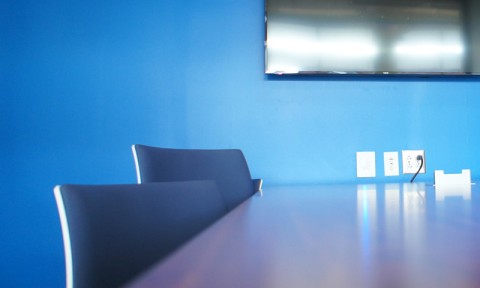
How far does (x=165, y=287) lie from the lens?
283 millimetres

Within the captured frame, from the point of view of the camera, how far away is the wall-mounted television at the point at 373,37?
1.63m

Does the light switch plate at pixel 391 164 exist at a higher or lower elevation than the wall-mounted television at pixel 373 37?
lower

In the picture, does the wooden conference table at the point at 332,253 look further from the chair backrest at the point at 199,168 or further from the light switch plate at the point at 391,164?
the light switch plate at the point at 391,164

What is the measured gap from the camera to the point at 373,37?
1.68m

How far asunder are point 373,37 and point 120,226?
164cm

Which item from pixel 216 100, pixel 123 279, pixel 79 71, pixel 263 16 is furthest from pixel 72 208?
pixel 263 16

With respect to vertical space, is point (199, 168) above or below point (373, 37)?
below

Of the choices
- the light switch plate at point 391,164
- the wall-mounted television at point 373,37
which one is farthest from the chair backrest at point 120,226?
the light switch plate at point 391,164

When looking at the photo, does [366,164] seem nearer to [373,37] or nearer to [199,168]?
[373,37]

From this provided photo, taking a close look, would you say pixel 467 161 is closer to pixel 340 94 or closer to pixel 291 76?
pixel 340 94

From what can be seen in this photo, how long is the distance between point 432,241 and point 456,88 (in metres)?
1.67

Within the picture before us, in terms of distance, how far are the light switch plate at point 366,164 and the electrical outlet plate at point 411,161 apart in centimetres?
16

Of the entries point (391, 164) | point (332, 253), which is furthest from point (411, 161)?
point (332, 253)

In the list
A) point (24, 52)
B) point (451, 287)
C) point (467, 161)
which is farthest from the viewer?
point (467, 161)
